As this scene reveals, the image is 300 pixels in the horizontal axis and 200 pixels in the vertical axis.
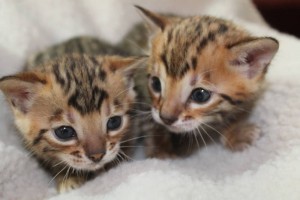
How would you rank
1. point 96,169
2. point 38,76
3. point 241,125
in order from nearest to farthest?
point 38,76
point 96,169
point 241,125

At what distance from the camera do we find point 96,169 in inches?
62.8

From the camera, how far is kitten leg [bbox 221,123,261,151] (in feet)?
5.74

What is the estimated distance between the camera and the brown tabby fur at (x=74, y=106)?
1.47m

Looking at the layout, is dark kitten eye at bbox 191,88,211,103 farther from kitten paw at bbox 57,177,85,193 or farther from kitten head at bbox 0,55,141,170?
kitten paw at bbox 57,177,85,193

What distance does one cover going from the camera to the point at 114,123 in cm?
157

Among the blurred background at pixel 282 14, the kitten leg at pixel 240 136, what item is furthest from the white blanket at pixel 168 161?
the blurred background at pixel 282 14

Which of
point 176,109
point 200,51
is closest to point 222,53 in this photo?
point 200,51

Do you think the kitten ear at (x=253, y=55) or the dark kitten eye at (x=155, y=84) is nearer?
the kitten ear at (x=253, y=55)

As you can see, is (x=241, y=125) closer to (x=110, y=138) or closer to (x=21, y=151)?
(x=110, y=138)

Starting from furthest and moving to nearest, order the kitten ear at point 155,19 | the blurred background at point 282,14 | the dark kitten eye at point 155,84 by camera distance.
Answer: the blurred background at point 282,14 < the kitten ear at point 155,19 < the dark kitten eye at point 155,84

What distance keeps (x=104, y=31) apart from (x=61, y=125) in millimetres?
883

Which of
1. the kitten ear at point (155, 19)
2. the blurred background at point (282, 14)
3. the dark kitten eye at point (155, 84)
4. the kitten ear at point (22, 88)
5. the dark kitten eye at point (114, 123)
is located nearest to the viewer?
the kitten ear at point (22, 88)

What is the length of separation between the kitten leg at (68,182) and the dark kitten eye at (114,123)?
249 millimetres

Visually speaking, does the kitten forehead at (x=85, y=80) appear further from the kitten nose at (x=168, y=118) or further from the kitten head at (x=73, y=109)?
the kitten nose at (x=168, y=118)
